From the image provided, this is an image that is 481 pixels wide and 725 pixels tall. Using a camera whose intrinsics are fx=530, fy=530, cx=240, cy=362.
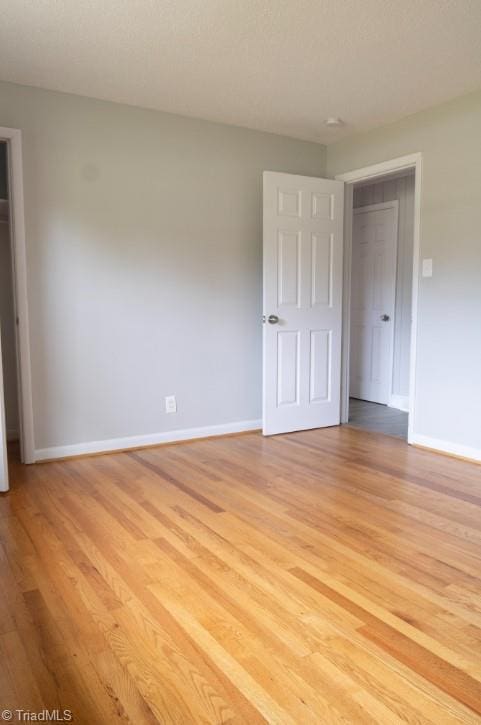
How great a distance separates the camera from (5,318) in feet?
13.3

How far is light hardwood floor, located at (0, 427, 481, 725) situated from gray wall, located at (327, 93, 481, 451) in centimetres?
57

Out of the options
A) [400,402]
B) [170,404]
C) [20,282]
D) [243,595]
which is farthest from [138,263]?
[400,402]

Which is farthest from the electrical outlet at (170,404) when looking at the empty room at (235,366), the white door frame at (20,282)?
the white door frame at (20,282)

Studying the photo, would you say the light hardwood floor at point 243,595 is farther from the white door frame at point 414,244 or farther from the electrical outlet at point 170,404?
the white door frame at point 414,244

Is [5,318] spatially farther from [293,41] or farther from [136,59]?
[293,41]

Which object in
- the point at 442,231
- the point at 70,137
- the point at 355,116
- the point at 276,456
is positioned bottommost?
the point at 276,456

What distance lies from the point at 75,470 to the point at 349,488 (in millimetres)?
1773

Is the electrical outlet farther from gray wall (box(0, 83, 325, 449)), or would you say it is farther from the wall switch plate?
the wall switch plate

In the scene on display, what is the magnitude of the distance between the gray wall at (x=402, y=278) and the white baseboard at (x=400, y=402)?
3 cm

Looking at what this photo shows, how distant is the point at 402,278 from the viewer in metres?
5.54

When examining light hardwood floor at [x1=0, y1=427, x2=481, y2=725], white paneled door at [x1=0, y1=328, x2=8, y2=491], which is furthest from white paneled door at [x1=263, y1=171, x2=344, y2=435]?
white paneled door at [x1=0, y1=328, x2=8, y2=491]

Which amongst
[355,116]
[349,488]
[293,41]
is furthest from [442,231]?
[349,488]

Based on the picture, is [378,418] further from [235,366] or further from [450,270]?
[450,270]

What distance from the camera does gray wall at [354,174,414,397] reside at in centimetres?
542
